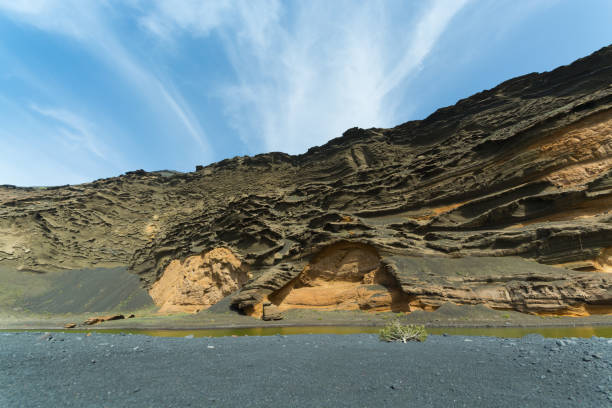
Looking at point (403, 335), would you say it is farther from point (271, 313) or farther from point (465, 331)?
point (271, 313)

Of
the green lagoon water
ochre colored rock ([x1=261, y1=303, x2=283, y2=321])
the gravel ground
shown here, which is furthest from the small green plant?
ochre colored rock ([x1=261, y1=303, x2=283, y2=321])

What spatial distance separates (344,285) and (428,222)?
8662 millimetres

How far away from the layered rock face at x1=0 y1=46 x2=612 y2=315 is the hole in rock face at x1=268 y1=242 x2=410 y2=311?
3.2 inches

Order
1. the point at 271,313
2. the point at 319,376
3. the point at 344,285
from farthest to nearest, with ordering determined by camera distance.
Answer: the point at 344,285 < the point at 271,313 < the point at 319,376

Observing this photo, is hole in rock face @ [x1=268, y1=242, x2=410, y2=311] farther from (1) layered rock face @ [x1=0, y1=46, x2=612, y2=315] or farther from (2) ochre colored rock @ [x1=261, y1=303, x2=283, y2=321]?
(2) ochre colored rock @ [x1=261, y1=303, x2=283, y2=321]

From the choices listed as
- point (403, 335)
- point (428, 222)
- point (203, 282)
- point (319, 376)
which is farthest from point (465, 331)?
point (203, 282)

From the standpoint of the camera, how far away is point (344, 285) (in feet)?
59.2

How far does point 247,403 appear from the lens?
4.29 m

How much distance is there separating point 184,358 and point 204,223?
29.8 metres

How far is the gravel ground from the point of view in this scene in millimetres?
4316

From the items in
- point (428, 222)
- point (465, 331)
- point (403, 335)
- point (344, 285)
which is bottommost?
point (465, 331)

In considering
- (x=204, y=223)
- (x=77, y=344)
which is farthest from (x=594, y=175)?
(x=204, y=223)

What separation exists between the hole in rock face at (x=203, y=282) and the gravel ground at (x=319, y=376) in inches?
668

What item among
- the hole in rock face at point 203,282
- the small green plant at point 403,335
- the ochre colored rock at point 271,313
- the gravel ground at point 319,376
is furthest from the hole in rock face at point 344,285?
the gravel ground at point 319,376
